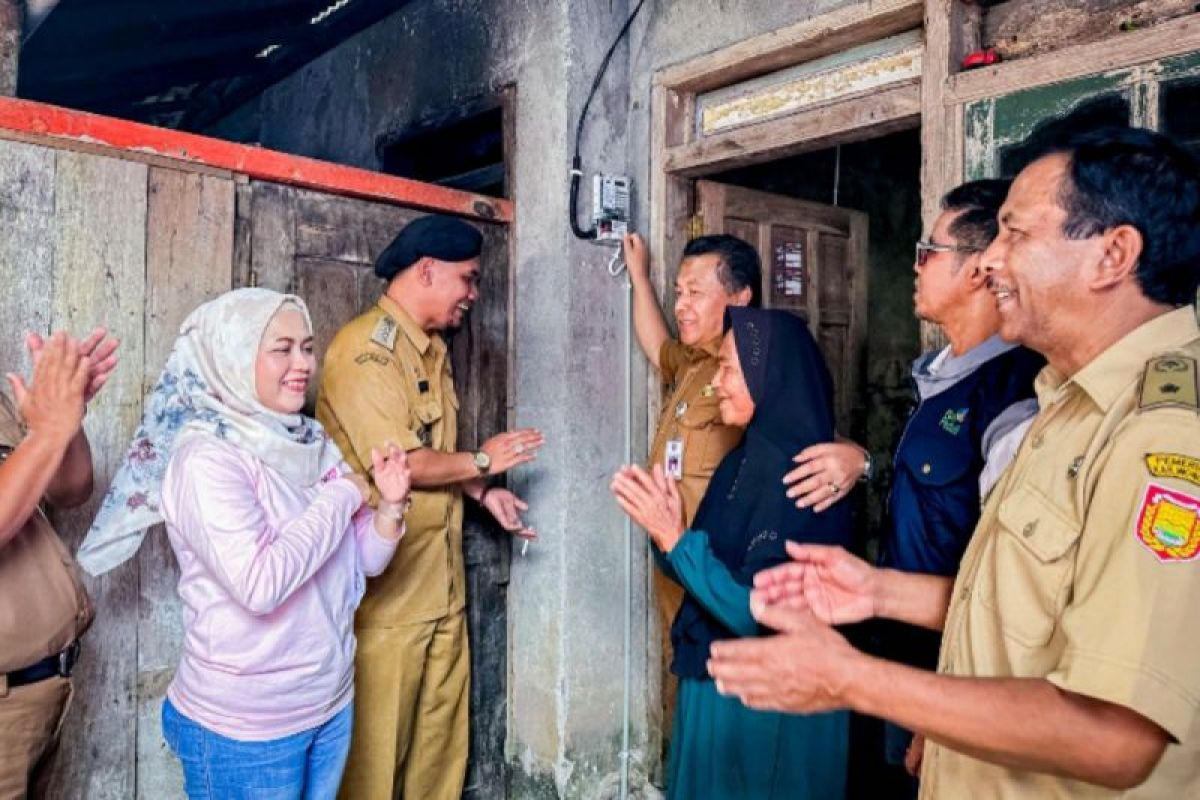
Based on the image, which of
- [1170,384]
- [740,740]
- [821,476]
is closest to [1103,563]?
[1170,384]

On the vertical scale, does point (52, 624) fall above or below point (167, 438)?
below

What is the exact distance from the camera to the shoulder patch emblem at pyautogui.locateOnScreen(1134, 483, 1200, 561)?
3.46 feet

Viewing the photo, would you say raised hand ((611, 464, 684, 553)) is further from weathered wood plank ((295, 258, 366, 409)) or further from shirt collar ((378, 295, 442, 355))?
weathered wood plank ((295, 258, 366, 409))

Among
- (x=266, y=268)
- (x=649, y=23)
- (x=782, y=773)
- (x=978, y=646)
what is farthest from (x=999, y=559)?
(x=649, y=23)

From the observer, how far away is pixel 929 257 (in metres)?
2.17

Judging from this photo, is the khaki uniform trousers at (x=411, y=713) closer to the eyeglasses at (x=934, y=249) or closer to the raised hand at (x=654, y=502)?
the raised hand at (x=654, y=502)

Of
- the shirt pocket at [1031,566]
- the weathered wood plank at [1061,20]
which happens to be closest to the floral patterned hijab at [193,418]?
the shirt pocket at [1031,566]

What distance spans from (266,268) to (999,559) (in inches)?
96.2

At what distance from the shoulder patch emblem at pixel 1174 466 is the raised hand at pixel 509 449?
2143 millimetres

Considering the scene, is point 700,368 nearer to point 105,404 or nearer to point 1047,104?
point 1047,104

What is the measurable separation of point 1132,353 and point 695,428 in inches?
71.8

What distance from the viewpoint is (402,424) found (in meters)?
2.75

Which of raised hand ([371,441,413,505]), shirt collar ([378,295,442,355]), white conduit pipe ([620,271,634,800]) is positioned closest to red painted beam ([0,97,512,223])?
shirt collar ([378,295,442,355])

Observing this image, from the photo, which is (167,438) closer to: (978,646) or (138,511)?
(138,511)
